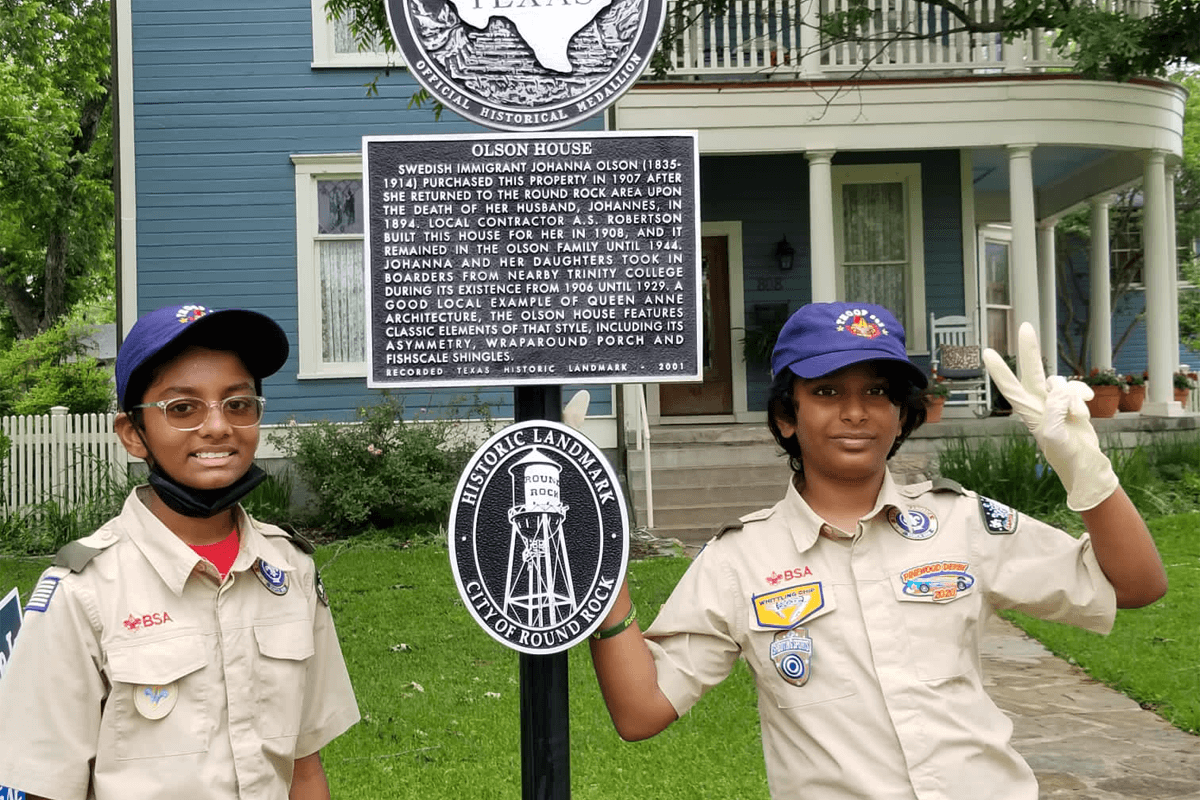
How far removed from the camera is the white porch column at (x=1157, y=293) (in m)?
11.8

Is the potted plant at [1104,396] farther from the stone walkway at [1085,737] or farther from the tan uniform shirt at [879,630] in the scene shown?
the tan uniform shirt at [879,630]

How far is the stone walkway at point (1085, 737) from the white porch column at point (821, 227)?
207 inches

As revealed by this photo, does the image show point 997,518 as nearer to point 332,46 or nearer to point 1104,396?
point 332,46

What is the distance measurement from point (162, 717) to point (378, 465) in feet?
27.5

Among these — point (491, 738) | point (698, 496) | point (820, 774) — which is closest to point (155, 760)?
point (820, 774)

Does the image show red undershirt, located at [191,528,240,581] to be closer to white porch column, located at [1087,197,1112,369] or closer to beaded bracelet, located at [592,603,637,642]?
beaded bracelet, located at [592,603,637,642]

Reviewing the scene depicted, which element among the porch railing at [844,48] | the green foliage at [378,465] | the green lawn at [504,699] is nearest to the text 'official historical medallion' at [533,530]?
the green lawn at [504,699]

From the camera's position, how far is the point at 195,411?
229cm

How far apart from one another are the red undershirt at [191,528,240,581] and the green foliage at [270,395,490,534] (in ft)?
25.2

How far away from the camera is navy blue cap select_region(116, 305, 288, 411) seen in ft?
7.34

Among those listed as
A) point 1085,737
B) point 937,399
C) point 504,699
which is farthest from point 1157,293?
point 504,699

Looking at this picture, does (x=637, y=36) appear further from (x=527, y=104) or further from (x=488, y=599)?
(x=488, y=599)

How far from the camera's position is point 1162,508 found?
9906 millimetres

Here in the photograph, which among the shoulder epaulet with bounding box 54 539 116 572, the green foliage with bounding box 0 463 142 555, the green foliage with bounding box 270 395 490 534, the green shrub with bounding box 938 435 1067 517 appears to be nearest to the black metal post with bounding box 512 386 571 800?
the shoulder epaulet with bounding box 54 539 116 572
